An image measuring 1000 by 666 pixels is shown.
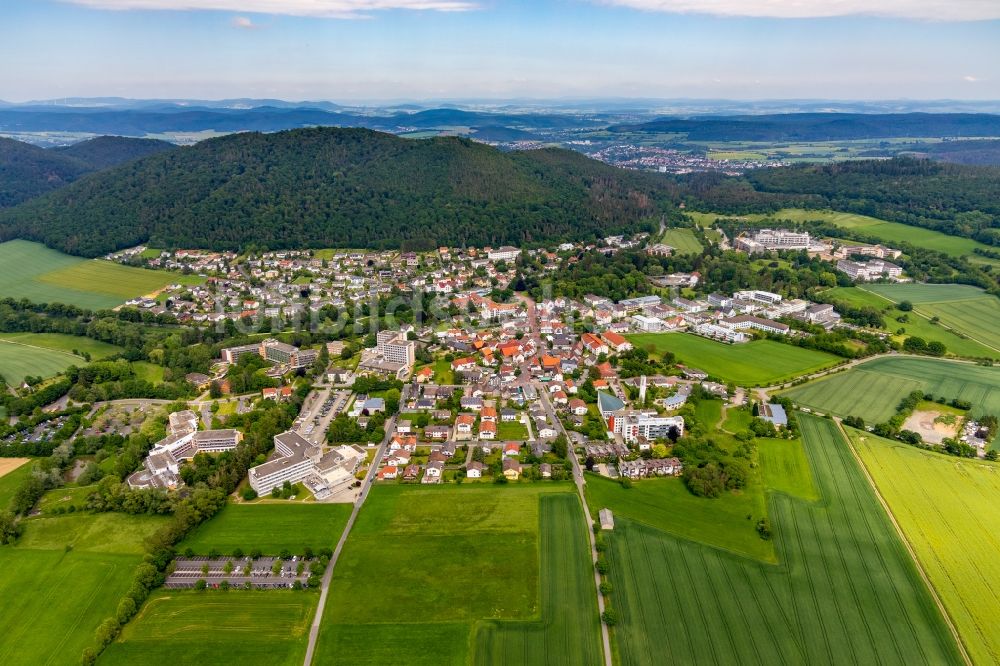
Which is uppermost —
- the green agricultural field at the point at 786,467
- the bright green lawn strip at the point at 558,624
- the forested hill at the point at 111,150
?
the forested hill at the point at 111,150

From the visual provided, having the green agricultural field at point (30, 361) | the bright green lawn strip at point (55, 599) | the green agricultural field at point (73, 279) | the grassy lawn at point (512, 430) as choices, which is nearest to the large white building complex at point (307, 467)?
the bright green lawn strip at point (55, 599)

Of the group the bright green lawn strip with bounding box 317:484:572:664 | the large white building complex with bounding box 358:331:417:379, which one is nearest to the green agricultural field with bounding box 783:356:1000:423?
the bright green lawn strip with bounding box 317:484:572:664

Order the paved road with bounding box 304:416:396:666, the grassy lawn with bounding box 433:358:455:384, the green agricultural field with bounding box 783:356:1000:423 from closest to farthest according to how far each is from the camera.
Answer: the paved road with bounding box 304:416:396:666
the green agricultural field with bounding box 783:356:1000:423
the grassy lawn with bounding box 433:358:455:384

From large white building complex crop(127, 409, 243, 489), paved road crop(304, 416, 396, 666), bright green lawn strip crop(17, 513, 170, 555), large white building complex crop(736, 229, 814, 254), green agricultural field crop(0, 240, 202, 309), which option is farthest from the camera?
large white building complex crop(736, 229, 814, 254)

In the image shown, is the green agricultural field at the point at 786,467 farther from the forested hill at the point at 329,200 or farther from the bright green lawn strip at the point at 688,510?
the forested hill at the point at 329,200

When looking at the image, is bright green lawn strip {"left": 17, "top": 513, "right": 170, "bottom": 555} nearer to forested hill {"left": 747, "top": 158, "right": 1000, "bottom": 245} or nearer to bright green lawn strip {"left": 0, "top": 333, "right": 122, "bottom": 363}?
bright green lawn strip {"left": 0, "top": 333, "right": 122, "bottom": 363}

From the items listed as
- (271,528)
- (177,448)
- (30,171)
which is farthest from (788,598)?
(30,171)

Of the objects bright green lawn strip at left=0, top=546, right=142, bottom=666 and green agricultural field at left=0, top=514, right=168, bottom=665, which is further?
green agricultural field at left=0, top=514, right=168, bottom=665
